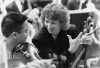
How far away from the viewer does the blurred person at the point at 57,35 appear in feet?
2.09

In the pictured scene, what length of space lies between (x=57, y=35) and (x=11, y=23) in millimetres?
232

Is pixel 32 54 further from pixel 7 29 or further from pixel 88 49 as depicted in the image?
pixel 88 49

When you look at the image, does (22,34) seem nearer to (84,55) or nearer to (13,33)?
(13,33)

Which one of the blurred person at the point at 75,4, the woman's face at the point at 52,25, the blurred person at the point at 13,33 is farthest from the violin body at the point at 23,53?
the blurred person at the point at 75,4

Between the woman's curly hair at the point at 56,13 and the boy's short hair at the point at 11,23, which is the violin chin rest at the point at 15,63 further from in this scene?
the woman's curly hair at the point at 56,13

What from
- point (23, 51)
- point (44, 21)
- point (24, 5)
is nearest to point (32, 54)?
point (23, 51)

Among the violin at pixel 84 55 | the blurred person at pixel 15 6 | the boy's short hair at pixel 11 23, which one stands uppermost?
the blurred person at pixel 15 6

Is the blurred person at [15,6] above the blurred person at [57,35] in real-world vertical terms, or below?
above

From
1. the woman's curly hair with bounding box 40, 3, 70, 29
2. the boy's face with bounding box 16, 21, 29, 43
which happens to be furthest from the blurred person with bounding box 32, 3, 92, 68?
the boy's face with bounding box 16, 21, 29, 43

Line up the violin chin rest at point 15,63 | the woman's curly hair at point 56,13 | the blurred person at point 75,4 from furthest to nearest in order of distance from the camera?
1. the blurred person at point 75,4
2. the woman's curly hair at point 56,13
3. the violin chin rest at point 15,63

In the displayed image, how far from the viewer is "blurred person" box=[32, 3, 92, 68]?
64cm

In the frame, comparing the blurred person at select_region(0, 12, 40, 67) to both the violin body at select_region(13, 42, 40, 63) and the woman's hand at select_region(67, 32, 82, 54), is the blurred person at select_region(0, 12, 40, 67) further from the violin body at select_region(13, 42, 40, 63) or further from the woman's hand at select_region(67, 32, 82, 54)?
the woman's hand at select_region(67, 32, 82, 54)

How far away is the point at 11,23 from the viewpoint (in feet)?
1.78

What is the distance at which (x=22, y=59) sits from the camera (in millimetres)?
564
